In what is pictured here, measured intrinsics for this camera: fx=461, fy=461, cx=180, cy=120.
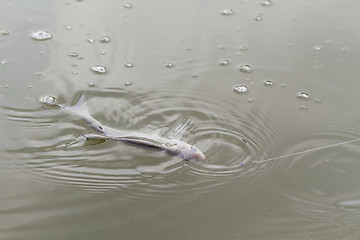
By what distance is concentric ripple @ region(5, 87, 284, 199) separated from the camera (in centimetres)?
249

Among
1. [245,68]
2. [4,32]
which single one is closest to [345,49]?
[245,68]

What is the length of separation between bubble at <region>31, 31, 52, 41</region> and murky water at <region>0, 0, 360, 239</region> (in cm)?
4

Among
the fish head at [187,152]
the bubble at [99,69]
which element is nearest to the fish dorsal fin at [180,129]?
the fish head at [187,152]

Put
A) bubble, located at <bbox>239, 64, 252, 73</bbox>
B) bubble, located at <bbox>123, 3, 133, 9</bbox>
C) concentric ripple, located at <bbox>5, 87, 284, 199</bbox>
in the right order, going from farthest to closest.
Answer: bubble, located at <bbox>123, 3, 133, 9</bbox>, bubble, located at <bbox>239, 64, 252, 73</bbox>, concentric ripple, located at <bbox>5, 87, 284, 199</bbox>

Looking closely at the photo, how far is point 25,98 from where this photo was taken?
298 cm

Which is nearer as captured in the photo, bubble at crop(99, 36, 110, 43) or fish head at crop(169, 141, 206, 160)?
fish head at crop(169, 141, 206, 160)

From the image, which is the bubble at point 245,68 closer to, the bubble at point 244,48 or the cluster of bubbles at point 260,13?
the bubble at point 244,48

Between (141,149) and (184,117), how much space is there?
0.38m

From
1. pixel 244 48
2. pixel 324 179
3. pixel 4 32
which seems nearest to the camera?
pixel 324 179

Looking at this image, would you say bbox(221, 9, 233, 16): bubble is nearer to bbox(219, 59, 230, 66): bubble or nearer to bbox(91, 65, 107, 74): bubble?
bbox(219, 59, 230, 66): bubble

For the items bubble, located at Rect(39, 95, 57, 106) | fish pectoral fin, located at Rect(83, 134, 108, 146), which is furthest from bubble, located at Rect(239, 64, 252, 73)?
bubble, located at Rect(39, 95, 57, 106)

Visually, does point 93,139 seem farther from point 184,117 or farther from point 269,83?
point 269,83

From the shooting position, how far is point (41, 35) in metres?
3.45

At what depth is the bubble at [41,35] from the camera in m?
3.42
